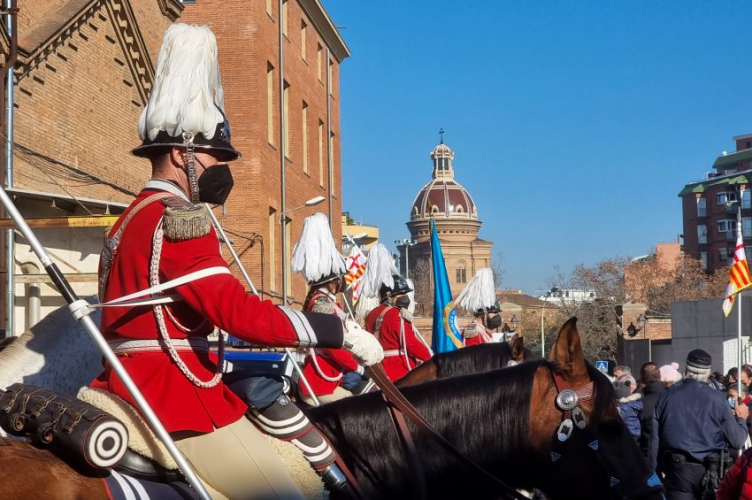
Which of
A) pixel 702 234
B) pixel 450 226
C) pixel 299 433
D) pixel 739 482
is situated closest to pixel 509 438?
pixel 299 433

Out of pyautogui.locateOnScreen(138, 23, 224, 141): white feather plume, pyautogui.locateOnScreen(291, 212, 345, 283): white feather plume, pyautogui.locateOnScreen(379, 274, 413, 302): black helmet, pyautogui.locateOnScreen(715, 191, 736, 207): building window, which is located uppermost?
pyautogui.locateOnScreen(715, 191, 736, 207): building window

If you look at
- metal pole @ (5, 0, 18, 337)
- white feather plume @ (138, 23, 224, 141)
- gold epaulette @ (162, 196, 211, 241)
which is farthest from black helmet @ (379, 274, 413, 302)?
gold epaulette @ (162, 196, 211, 241)

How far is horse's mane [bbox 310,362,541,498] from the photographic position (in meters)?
4.24

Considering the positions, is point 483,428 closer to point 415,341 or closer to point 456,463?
point 456,463

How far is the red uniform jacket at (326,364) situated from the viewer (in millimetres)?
7863

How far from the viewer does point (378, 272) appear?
41.3 feet

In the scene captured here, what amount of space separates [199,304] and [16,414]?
70cm

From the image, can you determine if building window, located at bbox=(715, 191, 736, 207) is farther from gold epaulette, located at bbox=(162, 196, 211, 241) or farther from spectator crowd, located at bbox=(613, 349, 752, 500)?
gold epaulette, located at bbox=(162, 196, 211, 241)

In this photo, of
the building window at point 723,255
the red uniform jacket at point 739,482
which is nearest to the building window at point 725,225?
the building window at point 723,255

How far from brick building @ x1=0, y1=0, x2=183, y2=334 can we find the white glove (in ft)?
40.8

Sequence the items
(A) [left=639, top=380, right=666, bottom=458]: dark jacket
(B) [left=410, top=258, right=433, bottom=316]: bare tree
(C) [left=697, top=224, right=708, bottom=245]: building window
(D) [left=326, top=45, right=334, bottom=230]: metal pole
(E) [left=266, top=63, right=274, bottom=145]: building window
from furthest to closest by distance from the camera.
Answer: (C) [left=697, top=224, right=708, bottom=245]: building window < (B) [left=410, top=258, right=433, bottom=316]: bare tree < (D) [left=326, top=45, right=334, bottom=230]: metal pole < (E) [left=266, top=63, right=274, bottom=145]: building window < (A) [left=639, top=380, right=666, bottom=458]: dark jacket

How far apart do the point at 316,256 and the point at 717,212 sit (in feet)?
387

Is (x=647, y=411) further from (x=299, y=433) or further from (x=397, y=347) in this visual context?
(x=299, y=433)

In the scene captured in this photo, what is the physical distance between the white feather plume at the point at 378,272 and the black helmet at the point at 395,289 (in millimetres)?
47
